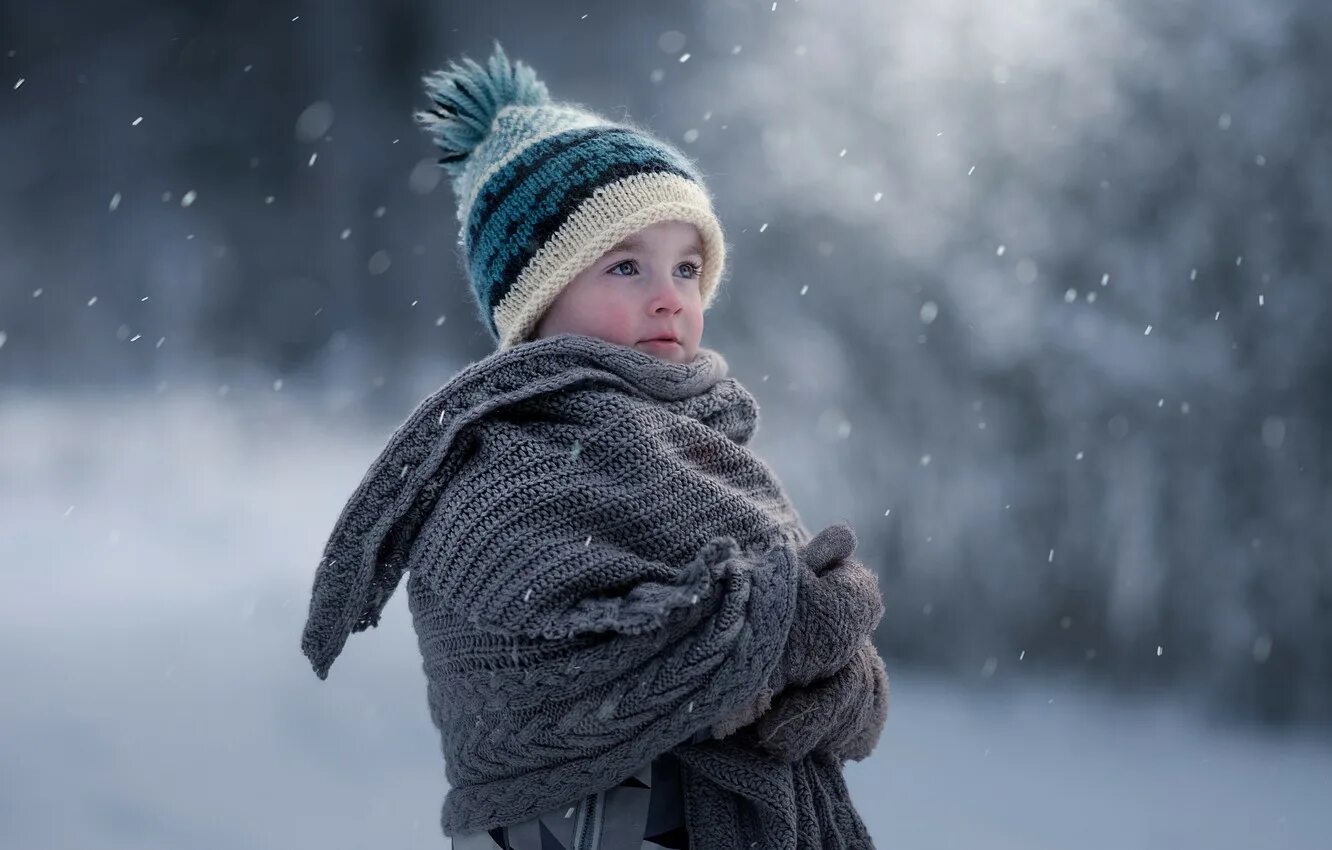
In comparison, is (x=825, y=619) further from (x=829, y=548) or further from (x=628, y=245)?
(x=628, y=245)

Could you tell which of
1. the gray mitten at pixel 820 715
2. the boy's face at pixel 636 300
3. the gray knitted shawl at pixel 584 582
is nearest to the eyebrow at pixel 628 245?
the boy's face at pixel 636 300

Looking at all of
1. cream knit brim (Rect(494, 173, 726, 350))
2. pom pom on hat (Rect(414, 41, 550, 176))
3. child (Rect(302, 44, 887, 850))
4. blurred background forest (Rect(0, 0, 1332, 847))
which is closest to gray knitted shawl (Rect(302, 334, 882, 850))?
child (Rect(302, 44, 887, 850))

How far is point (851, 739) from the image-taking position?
1.16 m

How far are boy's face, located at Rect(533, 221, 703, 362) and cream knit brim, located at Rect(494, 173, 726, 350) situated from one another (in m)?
0.02

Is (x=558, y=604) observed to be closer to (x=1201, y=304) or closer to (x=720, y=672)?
(x=720, y=672)

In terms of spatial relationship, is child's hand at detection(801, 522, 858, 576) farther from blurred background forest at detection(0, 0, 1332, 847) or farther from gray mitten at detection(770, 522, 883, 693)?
blurred background forest at detection(0, 0, 1332, 847)

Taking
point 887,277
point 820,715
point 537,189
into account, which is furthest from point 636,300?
point 887,277

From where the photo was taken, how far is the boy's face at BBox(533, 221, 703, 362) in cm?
120

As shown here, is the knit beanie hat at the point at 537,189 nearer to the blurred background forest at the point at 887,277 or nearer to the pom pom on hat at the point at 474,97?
the pom pom on hat at the point at 474,97

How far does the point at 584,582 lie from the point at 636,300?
0.37 meters

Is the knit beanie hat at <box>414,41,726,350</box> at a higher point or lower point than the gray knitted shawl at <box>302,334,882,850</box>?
higher

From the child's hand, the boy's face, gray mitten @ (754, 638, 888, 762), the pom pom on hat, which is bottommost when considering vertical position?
gray mitten @ (754, 638, 888, 762)

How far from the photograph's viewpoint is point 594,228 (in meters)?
1.18

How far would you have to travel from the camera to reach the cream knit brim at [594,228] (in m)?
1.18
